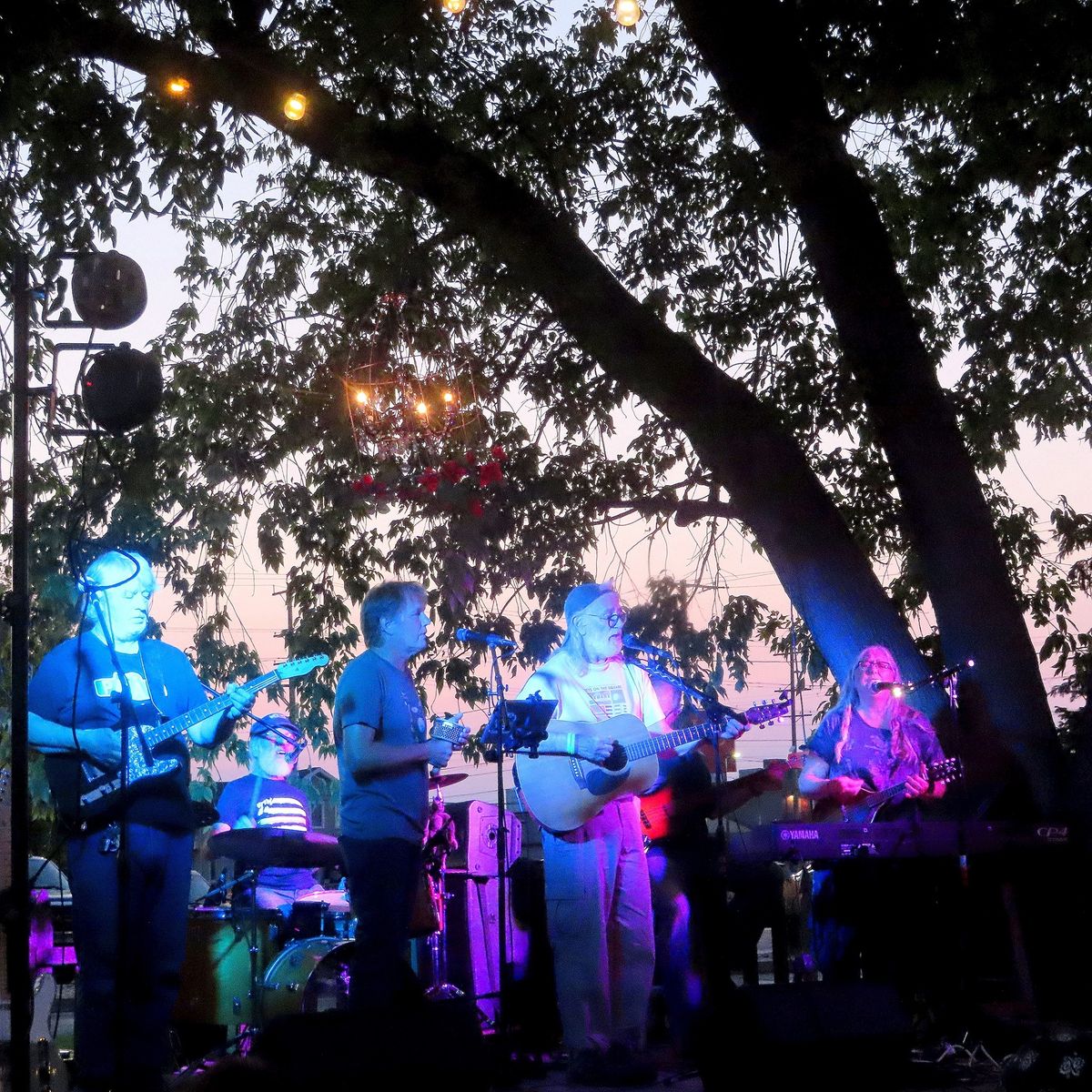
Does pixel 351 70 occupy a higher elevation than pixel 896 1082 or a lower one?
higher

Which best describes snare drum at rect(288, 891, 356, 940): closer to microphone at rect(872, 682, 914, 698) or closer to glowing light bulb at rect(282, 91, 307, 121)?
microphone at rect(872, 682, 914, 698)

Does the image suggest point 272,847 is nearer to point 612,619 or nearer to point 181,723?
point 181,723

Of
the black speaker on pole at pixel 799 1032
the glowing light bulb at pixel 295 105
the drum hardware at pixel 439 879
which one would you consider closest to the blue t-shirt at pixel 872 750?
the drum hardware at pixel 439 879

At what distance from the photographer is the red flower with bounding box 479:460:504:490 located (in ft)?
32.5

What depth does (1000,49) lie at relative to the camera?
7.91m

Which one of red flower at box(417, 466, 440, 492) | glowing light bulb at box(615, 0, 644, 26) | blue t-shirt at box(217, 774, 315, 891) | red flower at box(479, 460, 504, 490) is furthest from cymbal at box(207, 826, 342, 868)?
glowing light bulb at box(615, 0, 644, 26)

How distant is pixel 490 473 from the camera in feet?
32.5

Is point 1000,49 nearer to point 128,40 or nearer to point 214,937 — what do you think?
point 128,40

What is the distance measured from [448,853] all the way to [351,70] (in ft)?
15.3

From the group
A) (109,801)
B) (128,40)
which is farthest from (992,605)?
(128,40)

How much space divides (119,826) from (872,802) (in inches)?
141

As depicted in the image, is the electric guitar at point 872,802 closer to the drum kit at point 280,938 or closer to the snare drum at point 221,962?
the drum kit at point 280,938

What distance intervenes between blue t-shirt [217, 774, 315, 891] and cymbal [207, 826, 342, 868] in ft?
2.37

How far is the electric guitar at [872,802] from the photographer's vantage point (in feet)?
22.0
